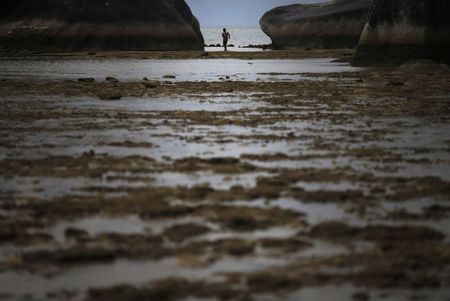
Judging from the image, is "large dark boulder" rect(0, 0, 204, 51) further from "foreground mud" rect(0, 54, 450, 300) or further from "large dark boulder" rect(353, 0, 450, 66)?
"foreground mud" rect(0, 54, 450, 300)

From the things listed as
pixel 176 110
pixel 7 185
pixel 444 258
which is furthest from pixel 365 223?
pixel 176 110

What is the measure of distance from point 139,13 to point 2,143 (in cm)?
3795

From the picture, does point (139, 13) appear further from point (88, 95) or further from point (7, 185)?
point (7, 185)

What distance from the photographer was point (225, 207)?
373cm

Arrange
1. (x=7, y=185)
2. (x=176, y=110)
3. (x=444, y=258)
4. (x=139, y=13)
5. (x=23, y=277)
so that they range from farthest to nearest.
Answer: (x=139, y=13), (x=176, y=110), (x=7, y=185), (x=444, y=258), (x=23, y=277)

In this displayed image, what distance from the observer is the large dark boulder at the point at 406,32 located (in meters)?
20.9

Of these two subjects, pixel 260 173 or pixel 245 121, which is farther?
pixel 245 121

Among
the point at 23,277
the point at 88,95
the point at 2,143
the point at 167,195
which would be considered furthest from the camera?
the point at 88,95

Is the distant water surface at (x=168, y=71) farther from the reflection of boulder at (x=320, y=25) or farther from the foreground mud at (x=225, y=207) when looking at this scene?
the reflection of boulder at (x=320, y=25)

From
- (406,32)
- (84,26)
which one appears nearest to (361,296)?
(406,32)

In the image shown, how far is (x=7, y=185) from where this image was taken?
4398 mm

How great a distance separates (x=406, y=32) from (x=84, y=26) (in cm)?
2315

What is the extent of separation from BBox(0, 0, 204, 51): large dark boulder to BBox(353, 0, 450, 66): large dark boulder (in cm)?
2103

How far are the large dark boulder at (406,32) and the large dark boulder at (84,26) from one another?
21026mm
